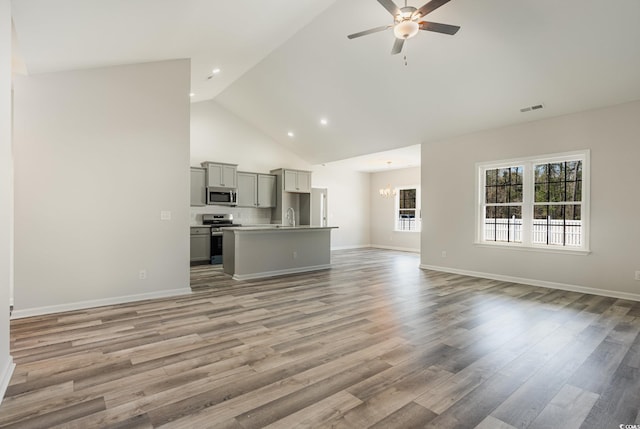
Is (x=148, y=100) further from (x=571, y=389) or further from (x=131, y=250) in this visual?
(x=571, y=389)

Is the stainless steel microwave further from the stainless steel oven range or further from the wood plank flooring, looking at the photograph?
the wood plank flooring

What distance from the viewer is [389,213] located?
11.1 metres

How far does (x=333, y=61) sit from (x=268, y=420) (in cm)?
524

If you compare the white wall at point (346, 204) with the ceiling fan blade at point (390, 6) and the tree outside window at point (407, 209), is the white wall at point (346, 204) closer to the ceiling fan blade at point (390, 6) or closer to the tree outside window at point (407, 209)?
the tree outside window at point (407, 209)

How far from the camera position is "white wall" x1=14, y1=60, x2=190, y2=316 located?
375 cm

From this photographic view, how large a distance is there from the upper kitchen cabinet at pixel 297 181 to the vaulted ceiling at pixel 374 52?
2.35m

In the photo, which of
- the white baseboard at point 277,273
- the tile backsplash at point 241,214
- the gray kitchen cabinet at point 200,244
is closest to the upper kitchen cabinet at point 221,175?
the tile backsplash at point 241,214

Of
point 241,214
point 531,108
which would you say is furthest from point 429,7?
point 241,214

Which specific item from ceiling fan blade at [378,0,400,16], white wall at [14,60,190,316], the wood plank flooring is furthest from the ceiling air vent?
white wall at [14,60,190,316]

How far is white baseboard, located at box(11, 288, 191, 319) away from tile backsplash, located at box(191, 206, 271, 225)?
11.3 feet

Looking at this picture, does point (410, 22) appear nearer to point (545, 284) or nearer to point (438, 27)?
point (438, 27)

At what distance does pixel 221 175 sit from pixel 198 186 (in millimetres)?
596

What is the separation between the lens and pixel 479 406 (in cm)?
202

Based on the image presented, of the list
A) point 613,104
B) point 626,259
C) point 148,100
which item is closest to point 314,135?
point 148,100
